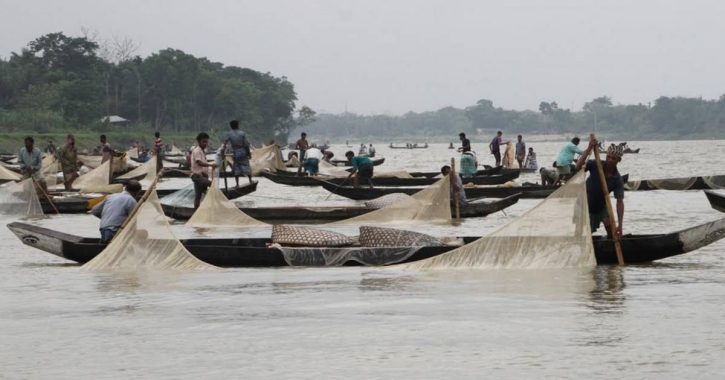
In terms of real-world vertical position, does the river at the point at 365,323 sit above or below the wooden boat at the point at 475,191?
below

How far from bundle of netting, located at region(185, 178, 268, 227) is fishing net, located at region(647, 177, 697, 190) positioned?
36.7 ft

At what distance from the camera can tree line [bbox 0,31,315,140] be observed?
2756 inches

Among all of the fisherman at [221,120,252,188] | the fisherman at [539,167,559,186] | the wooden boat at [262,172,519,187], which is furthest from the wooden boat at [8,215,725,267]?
the wooden boat at [262,172,519,187]

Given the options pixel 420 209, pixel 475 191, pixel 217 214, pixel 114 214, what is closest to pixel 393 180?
pixel 475 191

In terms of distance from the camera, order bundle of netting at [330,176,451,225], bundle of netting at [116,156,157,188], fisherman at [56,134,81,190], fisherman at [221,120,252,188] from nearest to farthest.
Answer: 1. bundle of netting at [330,176,451,225]
2. fisherman at [221,120,252,188]
3. fisherman at [56,134,81,190]
4. bundle of netting at [116,156,157,188]

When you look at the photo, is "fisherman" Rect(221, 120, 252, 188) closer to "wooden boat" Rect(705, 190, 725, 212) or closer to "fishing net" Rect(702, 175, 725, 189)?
"wooden boat" Rect(705, 190, 725, 212)

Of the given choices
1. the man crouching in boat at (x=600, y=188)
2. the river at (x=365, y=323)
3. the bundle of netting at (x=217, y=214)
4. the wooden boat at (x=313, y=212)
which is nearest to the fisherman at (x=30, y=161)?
the wooden boat at (x=313, y=212)

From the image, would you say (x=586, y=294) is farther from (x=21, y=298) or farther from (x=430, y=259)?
(x=21, y=298)

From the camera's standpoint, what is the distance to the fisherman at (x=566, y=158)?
1898 cm

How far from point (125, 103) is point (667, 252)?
3163 inches

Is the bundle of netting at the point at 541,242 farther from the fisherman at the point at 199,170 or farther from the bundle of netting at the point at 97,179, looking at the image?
the bundle of netting at the point at 97,179

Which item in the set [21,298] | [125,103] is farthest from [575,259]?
[125,103]

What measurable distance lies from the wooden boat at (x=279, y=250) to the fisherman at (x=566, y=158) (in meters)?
8.46

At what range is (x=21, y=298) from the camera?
955cm
